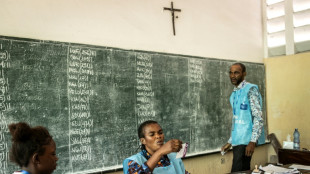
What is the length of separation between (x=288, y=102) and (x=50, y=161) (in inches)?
175

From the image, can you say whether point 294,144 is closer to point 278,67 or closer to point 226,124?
point 226,124

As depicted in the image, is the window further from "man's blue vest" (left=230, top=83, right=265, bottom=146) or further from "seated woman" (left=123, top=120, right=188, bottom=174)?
"seated woman" (left=123, top=120, right=188, bottom=174)

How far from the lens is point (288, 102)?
15.8 feet

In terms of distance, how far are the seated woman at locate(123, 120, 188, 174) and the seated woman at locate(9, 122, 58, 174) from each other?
700mm

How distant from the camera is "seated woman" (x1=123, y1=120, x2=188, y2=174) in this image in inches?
71.4

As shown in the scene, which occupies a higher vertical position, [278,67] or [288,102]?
[278,67]

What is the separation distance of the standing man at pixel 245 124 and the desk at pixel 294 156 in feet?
1.46

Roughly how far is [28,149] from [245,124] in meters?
2.29

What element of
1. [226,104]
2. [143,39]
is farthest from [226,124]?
[143,39]

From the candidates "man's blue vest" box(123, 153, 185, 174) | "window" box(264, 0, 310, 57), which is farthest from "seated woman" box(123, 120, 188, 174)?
"window" box(264, 0, 310, 57)

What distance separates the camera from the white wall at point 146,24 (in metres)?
2.68

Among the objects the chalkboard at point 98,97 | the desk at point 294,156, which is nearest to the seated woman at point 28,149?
the chalkboard at point 98,97

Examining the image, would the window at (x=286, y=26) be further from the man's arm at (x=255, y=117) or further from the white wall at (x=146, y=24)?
the man's arm at (x=255, y=117)

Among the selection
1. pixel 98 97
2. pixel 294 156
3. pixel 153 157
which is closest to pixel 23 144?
pixel 153 157
